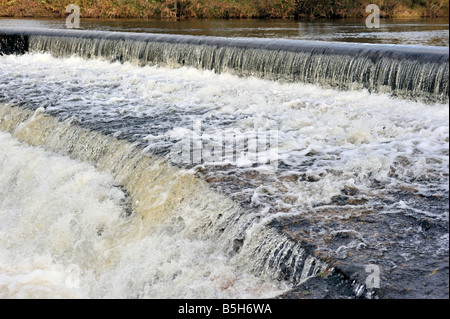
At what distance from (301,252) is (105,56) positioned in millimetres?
10731

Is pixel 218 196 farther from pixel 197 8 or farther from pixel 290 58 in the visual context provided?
pixel 197 8

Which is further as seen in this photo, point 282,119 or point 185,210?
point 282,119

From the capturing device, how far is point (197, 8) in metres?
25.2

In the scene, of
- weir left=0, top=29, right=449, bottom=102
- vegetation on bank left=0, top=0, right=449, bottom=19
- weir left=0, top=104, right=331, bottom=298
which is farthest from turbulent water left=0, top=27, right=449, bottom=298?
vegetation on bank left=0, top=0, right=449, bottom=19

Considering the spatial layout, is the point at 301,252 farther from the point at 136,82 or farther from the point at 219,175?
the point at 136,82

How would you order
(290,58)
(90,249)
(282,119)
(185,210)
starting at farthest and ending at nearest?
(290,58) → (282,119) → (90,249) → (185,210)

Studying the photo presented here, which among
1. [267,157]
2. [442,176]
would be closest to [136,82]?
[267,157]

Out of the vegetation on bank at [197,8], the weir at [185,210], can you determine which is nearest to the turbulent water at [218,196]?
the weir at [185,210]

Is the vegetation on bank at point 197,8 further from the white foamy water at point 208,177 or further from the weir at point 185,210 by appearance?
the weir at point 185,210

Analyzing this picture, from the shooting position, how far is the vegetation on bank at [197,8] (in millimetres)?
22734

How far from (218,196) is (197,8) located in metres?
22.0

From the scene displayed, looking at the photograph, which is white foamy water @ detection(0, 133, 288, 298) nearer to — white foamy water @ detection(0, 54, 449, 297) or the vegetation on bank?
white foamy water @ detection(0, 54, 449, 297)

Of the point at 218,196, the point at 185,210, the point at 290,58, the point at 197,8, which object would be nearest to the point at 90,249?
the point at 185,210

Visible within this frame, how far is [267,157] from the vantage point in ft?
19.4
